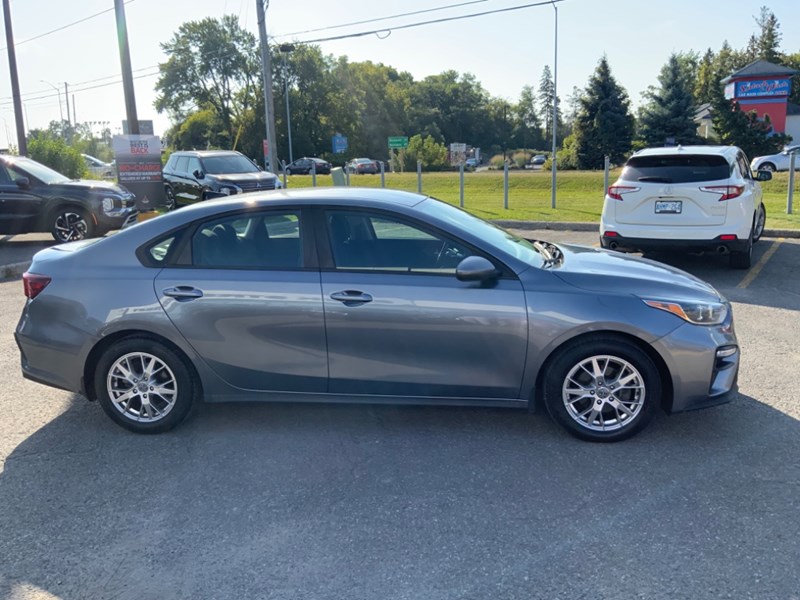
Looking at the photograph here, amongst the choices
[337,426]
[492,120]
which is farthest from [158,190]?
[492,120]

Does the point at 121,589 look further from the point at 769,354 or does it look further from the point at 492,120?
the point at 492,120

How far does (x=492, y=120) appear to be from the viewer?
116 metres

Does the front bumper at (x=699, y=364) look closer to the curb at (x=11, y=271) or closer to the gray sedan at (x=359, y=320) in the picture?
the gray sedan at (x=359, y=320)

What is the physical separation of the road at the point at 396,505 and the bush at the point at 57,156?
18328 millimetres

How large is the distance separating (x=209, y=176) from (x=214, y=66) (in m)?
62.6

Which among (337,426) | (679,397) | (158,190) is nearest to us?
(679,397)

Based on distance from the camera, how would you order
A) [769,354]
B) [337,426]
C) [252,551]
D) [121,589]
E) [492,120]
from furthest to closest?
[492,120] < [769,354] < [337,426] < [252,551] < [121,589]

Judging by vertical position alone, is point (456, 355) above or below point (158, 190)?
below

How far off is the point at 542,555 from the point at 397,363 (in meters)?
1.53

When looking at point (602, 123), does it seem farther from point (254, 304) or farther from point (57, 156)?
point (254, 304)

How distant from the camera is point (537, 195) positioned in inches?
899

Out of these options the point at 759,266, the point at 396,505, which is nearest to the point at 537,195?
the point at 759,266

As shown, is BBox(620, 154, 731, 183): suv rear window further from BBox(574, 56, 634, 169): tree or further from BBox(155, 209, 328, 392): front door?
BBox(574, 56, 634, 169): tree

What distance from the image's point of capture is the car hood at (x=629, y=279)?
4.20 meters
